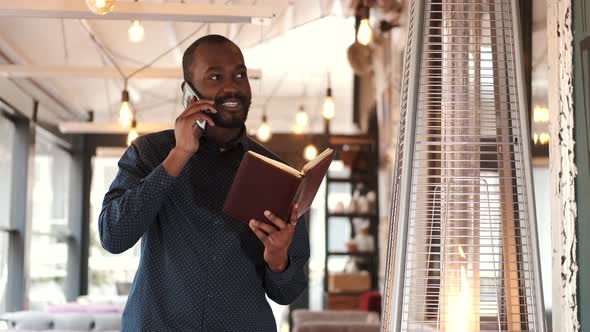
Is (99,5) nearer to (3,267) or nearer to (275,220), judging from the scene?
(275,220)

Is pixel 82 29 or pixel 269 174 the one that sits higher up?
pixel 82 29

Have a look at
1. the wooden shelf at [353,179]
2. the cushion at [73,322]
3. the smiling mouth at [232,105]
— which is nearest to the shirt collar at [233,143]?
the smiling mouth at [232,105]

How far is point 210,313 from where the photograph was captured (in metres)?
1.85

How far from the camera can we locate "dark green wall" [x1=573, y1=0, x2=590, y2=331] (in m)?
2.39

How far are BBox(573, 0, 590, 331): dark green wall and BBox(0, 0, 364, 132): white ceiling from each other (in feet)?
10.7

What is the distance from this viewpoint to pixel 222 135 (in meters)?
1.97

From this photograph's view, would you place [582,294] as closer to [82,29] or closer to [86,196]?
[82,29]

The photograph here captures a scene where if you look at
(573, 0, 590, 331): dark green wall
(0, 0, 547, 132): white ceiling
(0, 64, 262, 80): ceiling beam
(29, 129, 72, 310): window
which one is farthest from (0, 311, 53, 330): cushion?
(573, 0, 590, 331): dark green wall

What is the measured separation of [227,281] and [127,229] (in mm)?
224

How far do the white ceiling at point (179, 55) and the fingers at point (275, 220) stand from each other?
3.87 m

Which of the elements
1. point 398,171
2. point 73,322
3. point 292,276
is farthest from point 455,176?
point 73,322

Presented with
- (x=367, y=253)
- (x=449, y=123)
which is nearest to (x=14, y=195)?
(x=367, y=253)

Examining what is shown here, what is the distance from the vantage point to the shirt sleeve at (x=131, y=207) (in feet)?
5.88

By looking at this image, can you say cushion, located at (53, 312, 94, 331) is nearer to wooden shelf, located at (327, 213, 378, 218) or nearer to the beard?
the beard
